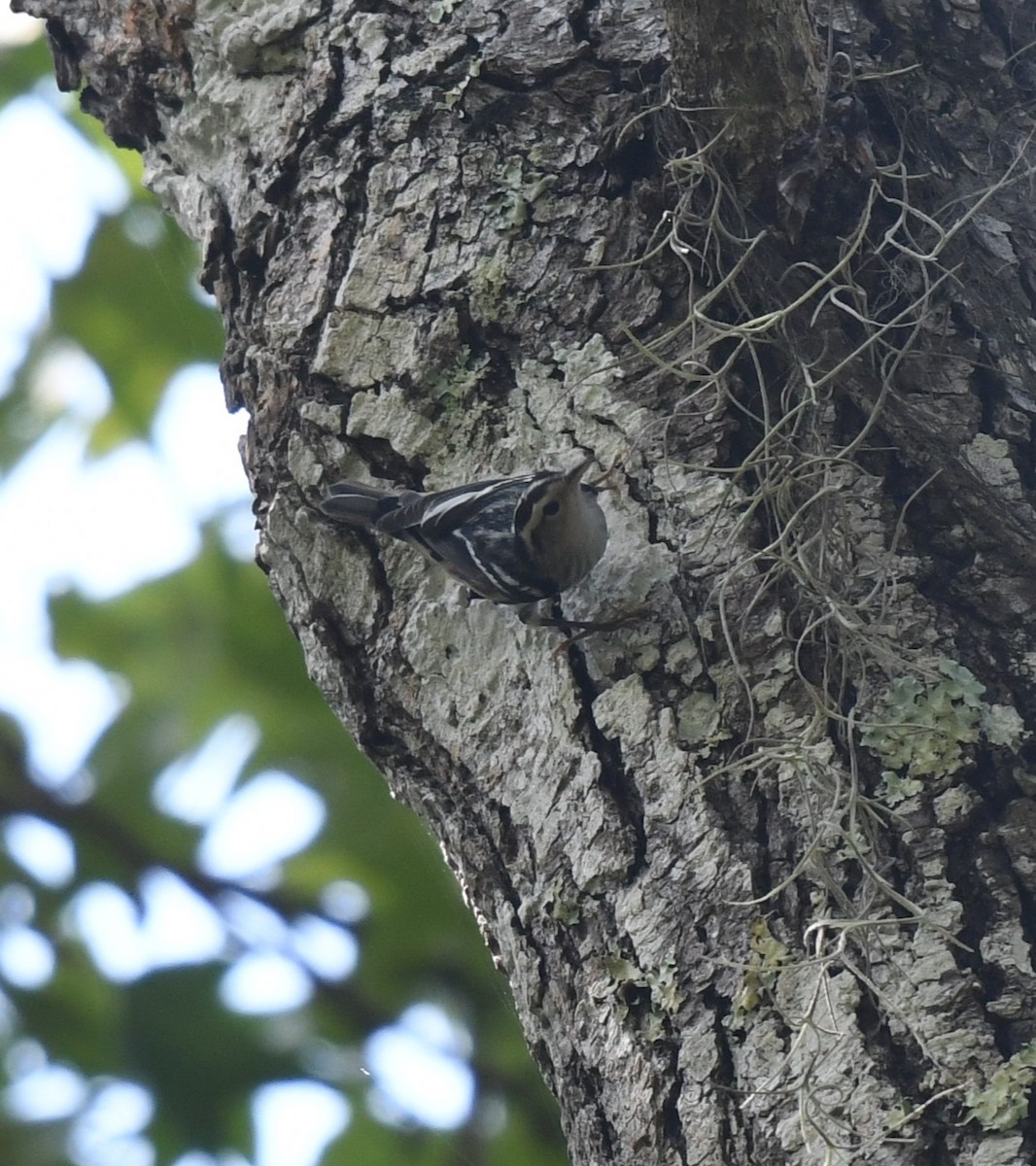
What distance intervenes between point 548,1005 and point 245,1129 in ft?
3.60

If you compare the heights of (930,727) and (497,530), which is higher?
(497,530)

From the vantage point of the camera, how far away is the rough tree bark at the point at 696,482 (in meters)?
1.65

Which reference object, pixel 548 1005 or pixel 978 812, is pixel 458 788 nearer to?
pixel 548 1005

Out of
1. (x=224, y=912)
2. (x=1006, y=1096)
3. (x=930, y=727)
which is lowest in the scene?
(x=1006, y=1096)

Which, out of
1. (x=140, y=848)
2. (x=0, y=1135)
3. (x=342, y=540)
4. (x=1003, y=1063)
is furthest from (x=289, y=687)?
(x=1003, y=1063)

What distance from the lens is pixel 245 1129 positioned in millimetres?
2709

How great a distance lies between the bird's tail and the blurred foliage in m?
0.89

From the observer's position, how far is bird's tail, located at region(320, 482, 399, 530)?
84.2 inches

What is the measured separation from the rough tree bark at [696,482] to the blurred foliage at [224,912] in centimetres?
75

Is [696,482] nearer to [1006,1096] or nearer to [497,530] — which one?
[497,530]

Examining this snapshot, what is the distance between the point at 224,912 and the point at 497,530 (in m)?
1.22

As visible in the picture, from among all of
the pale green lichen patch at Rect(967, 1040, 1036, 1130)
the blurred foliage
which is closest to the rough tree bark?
the pale green lichen patch at Rect(967, 1040, 1036, 1130)

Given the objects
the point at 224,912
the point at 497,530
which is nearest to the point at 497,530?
the point at 497,530

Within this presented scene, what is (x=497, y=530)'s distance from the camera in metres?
2.21
